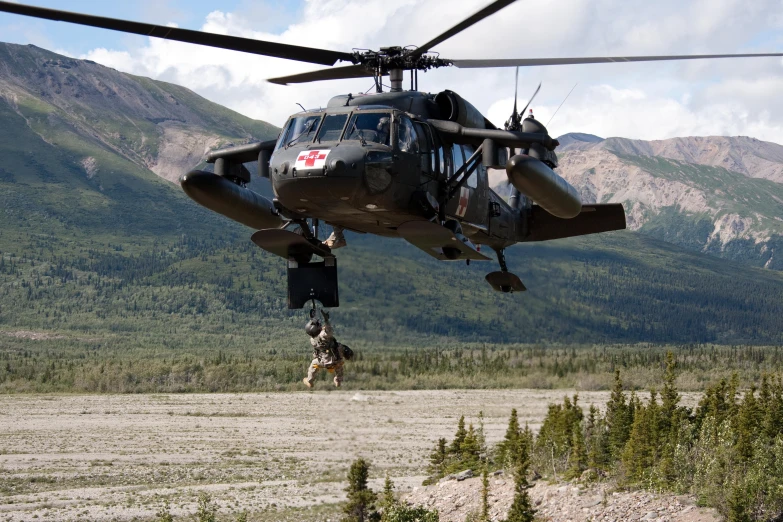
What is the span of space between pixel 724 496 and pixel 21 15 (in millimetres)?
23925

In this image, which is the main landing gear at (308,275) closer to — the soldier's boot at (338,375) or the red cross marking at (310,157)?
the soldier's boot at (338,375)

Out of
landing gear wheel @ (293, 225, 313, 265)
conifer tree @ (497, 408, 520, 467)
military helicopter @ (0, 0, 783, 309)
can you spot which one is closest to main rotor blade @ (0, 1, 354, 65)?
military helicopter @ (0, 0, 783, 309)

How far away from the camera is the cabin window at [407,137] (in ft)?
72.0

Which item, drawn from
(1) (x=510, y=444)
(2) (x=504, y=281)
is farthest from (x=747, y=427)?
(2) (x=504, y=281)

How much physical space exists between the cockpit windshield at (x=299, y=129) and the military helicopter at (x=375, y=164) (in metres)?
0.03

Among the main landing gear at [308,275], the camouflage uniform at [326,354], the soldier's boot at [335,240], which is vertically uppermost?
the soldier's boot at [335,240]

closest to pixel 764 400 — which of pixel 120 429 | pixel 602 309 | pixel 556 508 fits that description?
pixel 556 508

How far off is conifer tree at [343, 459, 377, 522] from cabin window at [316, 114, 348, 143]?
1644 cm

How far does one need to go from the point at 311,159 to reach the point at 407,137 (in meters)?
2.24

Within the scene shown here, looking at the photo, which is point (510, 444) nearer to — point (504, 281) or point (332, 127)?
point (504, 281)

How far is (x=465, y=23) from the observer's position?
20.9m

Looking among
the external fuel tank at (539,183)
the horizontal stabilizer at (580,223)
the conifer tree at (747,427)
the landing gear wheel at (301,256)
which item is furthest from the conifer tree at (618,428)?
the landing gear wheel at (301,256)

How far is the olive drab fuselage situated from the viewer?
21.0 m

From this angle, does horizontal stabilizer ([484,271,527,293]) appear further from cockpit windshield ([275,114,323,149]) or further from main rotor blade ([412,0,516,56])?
cockpit windshield ([275,114,323,149])
